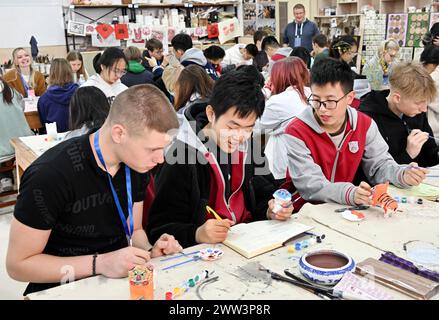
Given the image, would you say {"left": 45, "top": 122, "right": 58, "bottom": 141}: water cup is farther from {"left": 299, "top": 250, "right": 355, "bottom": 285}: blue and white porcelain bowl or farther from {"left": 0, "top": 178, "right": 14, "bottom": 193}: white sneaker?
{"left": 299, "top": 250, "right": 355, "bottom": 285}: blue and white porcelain bowl

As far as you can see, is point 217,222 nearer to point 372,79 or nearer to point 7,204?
point 7,204

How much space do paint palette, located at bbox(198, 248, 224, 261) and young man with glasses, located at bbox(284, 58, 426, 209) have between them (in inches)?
28.2

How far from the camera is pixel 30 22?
6.91 meters

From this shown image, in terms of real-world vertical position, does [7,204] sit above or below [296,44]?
below

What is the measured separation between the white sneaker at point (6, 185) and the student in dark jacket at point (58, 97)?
0.66 metres

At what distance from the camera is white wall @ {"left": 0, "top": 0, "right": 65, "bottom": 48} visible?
6723 mm

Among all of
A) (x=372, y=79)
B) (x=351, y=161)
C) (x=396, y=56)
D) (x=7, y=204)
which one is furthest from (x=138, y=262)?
(x=396, y=56)

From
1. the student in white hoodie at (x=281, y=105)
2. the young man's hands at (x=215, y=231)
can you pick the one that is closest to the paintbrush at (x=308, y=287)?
the young man's hands at (x=215, y=231)

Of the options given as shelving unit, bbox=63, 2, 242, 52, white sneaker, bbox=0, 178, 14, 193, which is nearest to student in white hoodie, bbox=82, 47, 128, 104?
white sneaker, bbox=0, 178, 14, 193

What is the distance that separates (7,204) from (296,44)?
A: 5044 mm

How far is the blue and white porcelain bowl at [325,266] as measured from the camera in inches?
48.7

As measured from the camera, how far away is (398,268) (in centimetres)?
129

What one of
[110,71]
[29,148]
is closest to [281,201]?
[29,148]
